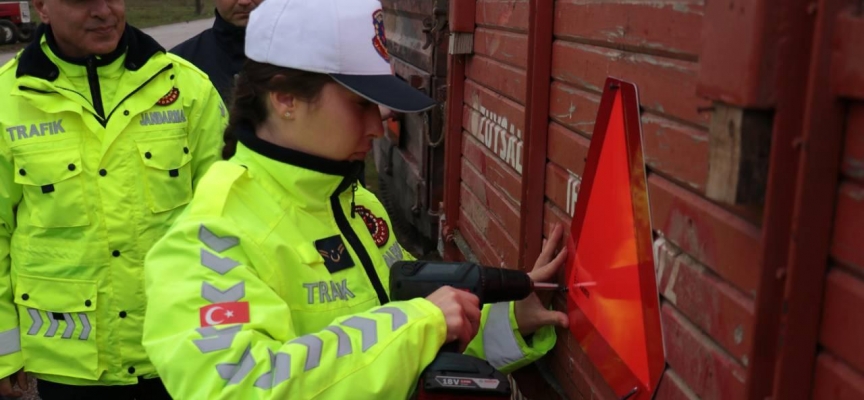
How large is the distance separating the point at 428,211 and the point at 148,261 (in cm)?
364

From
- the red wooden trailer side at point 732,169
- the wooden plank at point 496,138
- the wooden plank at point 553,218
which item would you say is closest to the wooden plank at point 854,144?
the red wooden trailer side at point 732,169

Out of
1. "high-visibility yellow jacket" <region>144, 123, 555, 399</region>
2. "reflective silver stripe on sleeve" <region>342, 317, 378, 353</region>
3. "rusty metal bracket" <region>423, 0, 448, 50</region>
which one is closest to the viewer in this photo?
"high-visibility yellow jacket" <region>144, 123, 555, 399</region>

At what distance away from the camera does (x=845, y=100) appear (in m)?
Answer: 1.14

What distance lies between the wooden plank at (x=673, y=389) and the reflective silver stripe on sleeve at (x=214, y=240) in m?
0.92

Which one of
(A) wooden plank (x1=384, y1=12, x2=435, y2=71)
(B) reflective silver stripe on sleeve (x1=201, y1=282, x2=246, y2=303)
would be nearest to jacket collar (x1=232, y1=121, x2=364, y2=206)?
(B) reflective silver stripe on sleeve (x1=201, y1=282, x2=246, y2=303)

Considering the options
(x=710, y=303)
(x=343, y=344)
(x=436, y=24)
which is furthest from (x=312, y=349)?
(x=436, y=24)

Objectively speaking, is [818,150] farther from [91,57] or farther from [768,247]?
[91,57]

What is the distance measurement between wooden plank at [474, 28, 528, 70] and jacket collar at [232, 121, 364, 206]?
1.00 metres

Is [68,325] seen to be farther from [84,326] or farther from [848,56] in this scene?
[848,56]

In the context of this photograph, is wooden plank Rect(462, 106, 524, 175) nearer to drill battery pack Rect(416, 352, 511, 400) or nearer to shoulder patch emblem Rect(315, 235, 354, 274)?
shoulder patch emblem Rect(315, 235, 354, 274)

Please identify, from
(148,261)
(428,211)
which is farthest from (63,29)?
(428,211)

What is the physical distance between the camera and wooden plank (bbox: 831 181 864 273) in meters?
1.13

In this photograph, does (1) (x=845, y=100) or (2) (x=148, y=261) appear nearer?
(1) (x=845, y=100)

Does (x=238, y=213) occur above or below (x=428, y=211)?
above
